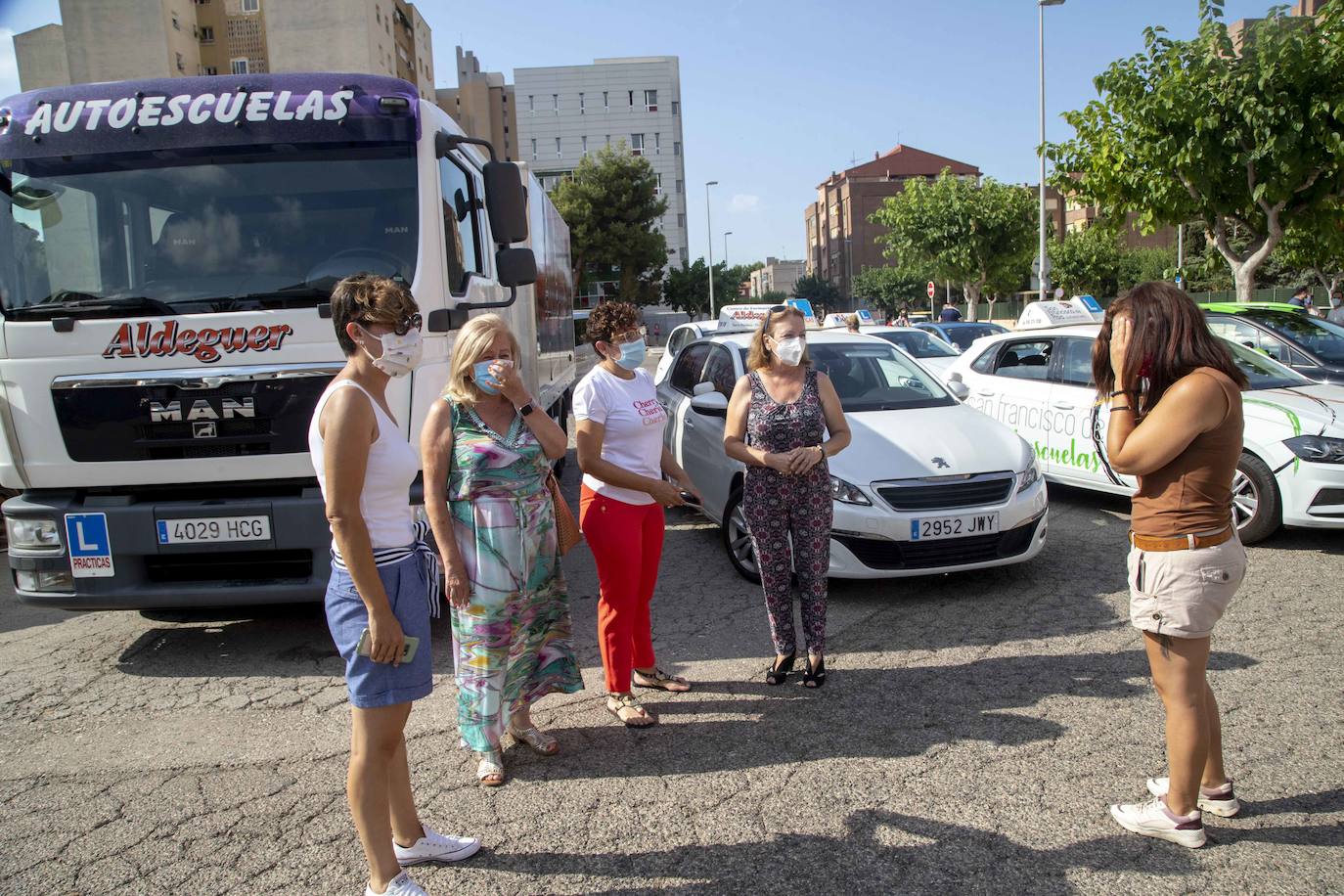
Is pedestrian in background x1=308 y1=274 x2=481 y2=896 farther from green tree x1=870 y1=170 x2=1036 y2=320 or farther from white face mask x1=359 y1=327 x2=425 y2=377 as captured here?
green tree x1=870 y1=170 x2=1036 y2=320

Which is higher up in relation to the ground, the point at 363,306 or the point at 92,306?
the point at 92,306

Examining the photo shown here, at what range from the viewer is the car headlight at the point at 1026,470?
19.3 ft

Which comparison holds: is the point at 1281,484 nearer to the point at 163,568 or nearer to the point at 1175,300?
the point at 1175,300

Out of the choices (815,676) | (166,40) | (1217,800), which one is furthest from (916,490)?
(166,40)

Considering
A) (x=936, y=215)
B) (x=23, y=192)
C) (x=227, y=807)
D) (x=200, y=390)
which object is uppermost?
(x=936, y=215)

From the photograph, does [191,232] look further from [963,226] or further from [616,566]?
[963,226]

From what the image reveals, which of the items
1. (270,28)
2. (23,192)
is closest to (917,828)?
(23,192)

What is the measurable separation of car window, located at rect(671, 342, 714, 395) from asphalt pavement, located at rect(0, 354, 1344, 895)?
2644mm

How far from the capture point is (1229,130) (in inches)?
463

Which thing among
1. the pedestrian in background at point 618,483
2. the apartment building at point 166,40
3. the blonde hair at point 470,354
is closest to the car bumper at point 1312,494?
the pedestrian in background at point 618,483

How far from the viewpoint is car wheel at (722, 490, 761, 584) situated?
20.7 ft

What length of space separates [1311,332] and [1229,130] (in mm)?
5148

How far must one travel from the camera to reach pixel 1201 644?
2.91m

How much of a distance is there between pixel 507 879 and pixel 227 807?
4.28ft
